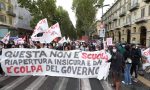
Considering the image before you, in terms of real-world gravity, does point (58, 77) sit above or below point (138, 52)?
below

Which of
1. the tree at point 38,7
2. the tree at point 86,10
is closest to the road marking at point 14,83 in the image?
the tree at point 38,7

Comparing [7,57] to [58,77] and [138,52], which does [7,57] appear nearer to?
[58,77]

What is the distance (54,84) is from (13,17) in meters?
55.1

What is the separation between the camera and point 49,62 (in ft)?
44.5

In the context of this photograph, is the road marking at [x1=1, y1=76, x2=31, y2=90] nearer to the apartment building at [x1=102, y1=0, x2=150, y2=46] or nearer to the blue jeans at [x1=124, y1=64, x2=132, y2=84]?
the blue jeans at [x1=124, y1=64, x2=132, y2=84]

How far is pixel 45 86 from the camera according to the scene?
38.0 ft

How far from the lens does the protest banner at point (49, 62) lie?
44.1ft

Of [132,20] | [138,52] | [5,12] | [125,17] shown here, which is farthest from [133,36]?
[138,52]

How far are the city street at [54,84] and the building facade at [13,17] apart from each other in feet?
123

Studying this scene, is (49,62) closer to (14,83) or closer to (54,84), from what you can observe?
(54,84)

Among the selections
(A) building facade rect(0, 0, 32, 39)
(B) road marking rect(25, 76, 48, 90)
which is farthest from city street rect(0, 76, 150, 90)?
(A) building facade rect(0, 0, 32, 39)

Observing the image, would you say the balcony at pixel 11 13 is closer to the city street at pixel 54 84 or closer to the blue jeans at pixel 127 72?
the city street at pixel 54 84

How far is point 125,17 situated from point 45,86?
54713mm

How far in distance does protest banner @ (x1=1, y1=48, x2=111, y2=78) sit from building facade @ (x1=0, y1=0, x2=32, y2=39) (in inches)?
1451
